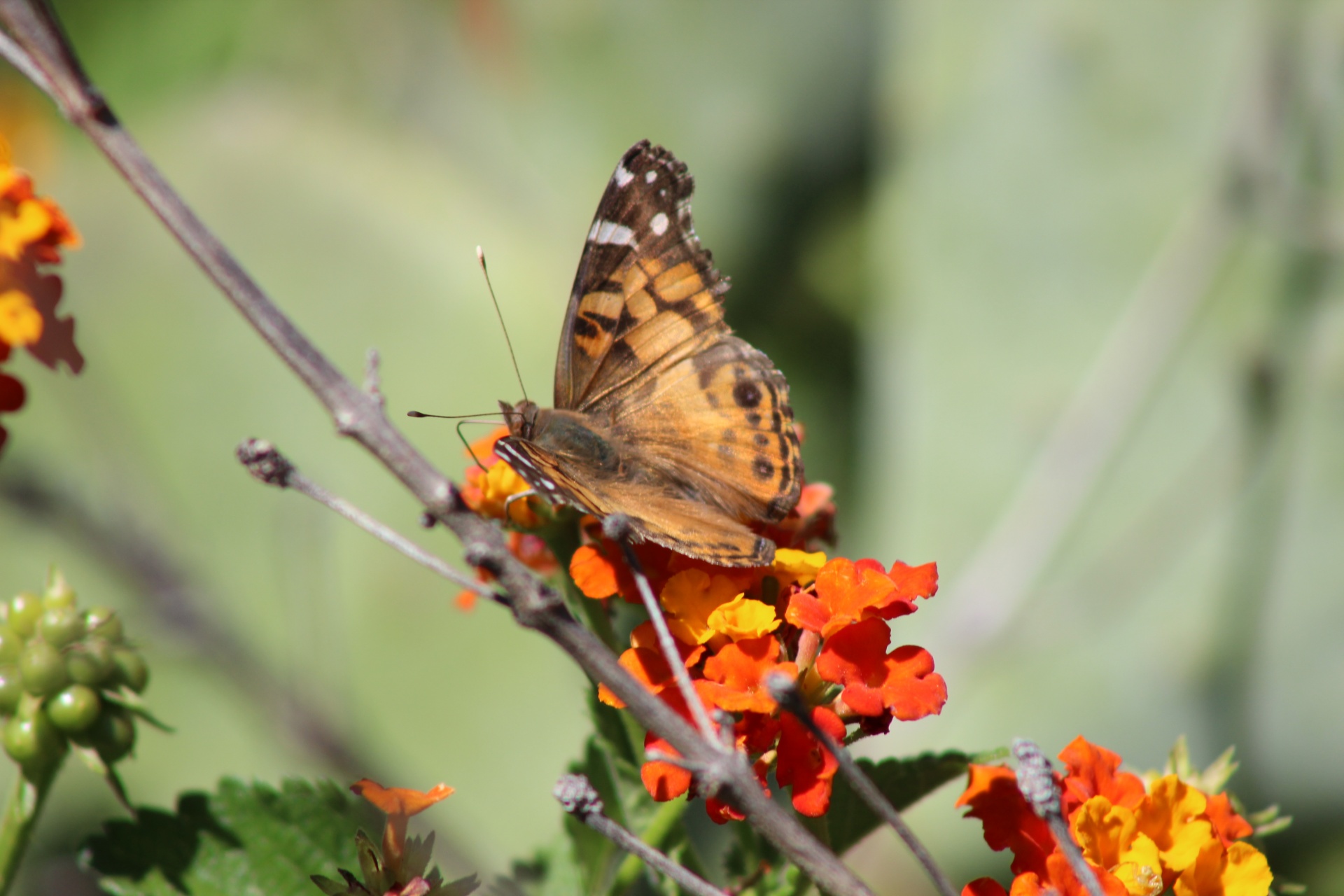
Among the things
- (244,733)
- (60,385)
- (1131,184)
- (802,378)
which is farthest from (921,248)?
(60,385)

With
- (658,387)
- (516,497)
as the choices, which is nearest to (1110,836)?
(516,497)

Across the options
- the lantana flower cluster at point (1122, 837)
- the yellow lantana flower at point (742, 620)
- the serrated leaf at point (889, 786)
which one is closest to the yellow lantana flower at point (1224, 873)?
the lantana flower cluster at point (1122, 837)

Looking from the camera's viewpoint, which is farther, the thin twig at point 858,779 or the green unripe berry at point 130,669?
the green unripe berry at point 130,669

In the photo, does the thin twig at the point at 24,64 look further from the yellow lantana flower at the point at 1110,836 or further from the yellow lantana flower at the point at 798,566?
the yellow lantana flower at the point at 1110,836

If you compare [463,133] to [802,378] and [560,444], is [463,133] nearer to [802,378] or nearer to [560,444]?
[802,378]

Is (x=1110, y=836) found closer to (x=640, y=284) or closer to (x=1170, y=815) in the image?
(x=1170, y=815)

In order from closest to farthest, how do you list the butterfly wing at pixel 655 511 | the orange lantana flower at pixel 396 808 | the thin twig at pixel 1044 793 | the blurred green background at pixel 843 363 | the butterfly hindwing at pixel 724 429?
the thin twig at pixel 1044 793
the orange lantana flower at pixel 396 808
the butterfly wing at pixel 655 511
the butterfly hindwing at pixel 724 429
the blurred green background at pixel 843 363

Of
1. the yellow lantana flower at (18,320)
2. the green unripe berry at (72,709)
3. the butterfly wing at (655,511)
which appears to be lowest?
the green unripe berry at (72,709)

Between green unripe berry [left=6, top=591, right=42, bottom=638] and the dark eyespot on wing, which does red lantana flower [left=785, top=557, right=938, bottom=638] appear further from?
green unripe berry [left=6, top=591, right=42, bottom=638]
